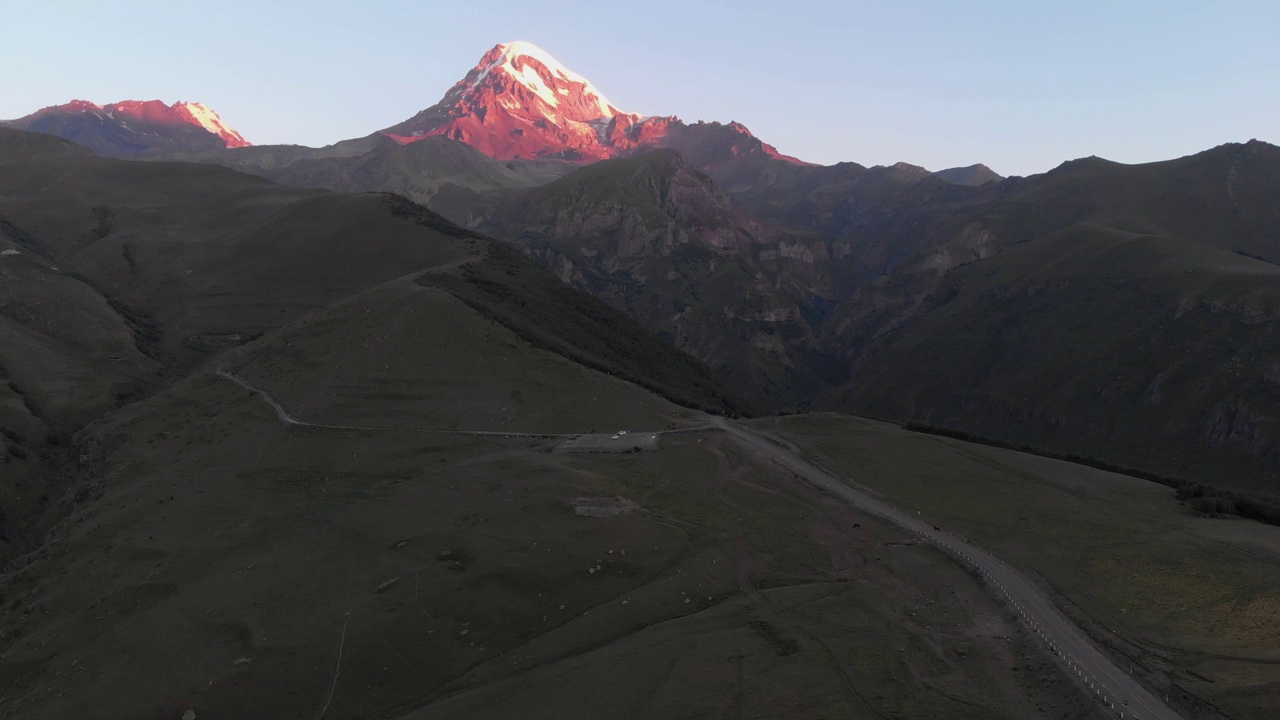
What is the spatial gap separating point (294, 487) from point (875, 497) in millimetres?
70856

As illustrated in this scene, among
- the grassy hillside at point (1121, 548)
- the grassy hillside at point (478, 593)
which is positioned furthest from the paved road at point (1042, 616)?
the grassy hillside at point (478, 593)

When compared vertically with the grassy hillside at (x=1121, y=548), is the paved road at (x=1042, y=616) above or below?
below

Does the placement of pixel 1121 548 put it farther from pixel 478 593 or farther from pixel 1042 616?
pixel 478 593

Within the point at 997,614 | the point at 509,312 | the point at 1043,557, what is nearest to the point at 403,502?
the point at 997,614

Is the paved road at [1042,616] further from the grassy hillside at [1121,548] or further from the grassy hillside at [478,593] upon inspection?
the grassy hillside at [478,593]

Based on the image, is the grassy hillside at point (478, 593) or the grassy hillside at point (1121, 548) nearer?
the grassy hillside at point (1121, 548)

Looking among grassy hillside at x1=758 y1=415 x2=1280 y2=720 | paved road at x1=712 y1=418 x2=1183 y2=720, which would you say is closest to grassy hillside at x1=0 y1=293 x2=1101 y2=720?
paved road at x1=712 y1=418 x2=1183 y2=720

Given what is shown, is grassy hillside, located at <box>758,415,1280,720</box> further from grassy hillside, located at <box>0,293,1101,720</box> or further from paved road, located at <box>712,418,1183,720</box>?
grassy hillside, located at <box>0,293,1101,720</box>

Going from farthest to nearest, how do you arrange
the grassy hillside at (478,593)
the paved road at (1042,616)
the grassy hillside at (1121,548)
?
1. the grassy hillside at (478,593)
2. the grassy hillside at (1121,548)
3. the paved road at (1042,616)

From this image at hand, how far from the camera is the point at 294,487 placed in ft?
312

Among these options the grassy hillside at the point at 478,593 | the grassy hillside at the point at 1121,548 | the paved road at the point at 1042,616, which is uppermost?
Answer: the grassy hillside at the point at 1121,548

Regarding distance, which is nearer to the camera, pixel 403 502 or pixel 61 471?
pixel 403 502

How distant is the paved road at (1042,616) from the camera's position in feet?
161

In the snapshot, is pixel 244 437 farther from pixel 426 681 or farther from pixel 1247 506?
pixel 1247 506
